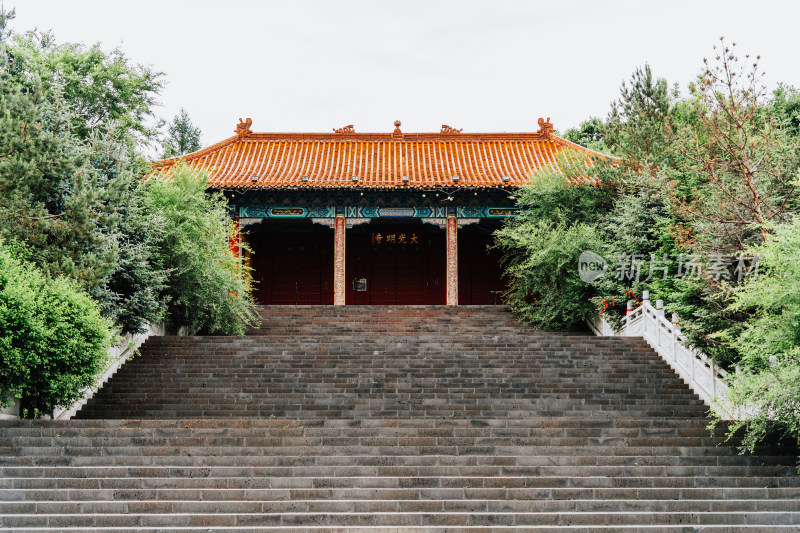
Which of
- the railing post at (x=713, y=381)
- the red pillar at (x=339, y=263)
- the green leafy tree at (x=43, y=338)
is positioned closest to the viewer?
the green leafy tree at (x=43, y=338)

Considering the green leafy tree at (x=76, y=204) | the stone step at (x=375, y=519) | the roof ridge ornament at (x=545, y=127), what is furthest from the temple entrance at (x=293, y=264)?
the stone step at (x=375, y=519)

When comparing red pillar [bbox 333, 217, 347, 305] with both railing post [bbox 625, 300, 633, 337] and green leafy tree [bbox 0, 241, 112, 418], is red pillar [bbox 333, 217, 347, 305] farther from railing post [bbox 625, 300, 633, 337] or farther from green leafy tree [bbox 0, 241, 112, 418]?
green leafy tree [bbox 0, 241, 112, 418]

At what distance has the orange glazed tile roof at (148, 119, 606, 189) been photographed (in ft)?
65.1

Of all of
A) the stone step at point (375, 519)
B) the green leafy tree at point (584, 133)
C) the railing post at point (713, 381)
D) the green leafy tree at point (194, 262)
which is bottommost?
the stone step at point (375, 519)

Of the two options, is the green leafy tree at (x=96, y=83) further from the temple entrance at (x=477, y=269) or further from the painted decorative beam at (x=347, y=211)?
the temple entrance at (x=477, y=269)

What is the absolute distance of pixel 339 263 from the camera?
2003 centimetres

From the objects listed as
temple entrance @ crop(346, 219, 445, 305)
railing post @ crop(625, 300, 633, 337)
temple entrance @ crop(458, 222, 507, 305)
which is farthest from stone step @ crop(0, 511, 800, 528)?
temple entrance @ crop(346, 219, 445, 305)

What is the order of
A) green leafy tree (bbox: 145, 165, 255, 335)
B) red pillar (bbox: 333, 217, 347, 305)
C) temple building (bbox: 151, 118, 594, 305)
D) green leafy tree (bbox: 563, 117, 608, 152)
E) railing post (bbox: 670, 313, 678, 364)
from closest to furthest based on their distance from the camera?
railing post (bbox: 670, 313, 678, 364), green leafy tree (bbox: 145, 165, 255, 335), red pillar (bbox: 333, 217, 347, 305), temple building (bbox: 151, 118, 594, 305), green leafy tree (bbox: 563, 117, 608, 152)

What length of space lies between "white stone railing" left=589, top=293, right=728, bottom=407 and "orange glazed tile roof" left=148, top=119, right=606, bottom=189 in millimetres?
4708

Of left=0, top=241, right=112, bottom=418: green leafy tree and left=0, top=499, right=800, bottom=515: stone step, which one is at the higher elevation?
left=0, top=241, right=112, bottom=418: green leafy tree

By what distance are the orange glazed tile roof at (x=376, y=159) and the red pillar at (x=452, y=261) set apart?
3.74 feet

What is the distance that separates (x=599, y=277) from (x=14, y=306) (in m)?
11.0

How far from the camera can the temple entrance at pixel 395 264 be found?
22.5m

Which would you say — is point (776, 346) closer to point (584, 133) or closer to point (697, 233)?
point (697, 233)
